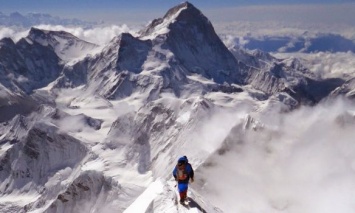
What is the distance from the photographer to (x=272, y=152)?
192375mm

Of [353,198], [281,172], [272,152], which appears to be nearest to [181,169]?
[353,198]

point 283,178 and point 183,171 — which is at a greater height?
point 183,171

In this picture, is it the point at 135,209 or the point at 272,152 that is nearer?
the point at 135,209

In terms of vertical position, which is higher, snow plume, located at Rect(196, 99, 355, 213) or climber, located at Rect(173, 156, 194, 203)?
climber, located at Rect(173, 156, 194, 203)

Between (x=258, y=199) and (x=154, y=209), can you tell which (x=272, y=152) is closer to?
(x=258, y=199)

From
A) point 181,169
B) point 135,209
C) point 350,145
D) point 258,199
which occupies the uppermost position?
point 181,169

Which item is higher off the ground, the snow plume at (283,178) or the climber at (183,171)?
the climber at (183,171)

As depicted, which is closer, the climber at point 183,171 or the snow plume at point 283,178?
the climber at point 183,171

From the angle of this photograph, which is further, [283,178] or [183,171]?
[283,178]

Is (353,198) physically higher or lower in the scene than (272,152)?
higher

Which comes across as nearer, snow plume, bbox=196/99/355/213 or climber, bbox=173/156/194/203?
climber, bbox=173/156/194/203

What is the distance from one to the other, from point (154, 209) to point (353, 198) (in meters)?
74.2

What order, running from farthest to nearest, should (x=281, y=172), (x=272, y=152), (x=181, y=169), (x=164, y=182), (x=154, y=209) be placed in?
(x=272, y=152)
(x=281, y=172)
(x=164, y=182)
(x=154, y=209)
(x=181, y=169)

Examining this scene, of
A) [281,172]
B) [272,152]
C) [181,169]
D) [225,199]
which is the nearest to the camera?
[181,169]
